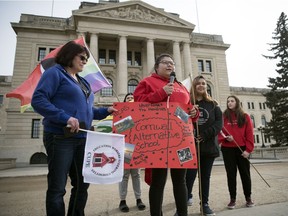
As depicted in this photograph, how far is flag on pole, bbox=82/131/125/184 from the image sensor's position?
7.40 ft

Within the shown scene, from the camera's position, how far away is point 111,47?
30.4 metres

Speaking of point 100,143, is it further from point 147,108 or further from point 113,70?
point 113,70

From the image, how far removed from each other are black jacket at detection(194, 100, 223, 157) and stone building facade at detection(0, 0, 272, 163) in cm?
2216

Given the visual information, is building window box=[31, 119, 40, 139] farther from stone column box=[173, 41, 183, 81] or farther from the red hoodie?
the red hoodie

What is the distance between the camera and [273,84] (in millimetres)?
29828

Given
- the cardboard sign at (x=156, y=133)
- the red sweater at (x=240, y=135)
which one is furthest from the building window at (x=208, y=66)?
the cardboard sign at (x=156, y=133)

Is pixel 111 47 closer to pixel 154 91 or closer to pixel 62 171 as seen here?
pixel 154 91

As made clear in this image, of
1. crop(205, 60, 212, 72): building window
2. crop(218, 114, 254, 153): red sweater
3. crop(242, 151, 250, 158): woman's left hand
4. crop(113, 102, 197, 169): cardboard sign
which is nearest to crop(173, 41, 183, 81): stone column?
crop(205, 60, 212, 72): building window

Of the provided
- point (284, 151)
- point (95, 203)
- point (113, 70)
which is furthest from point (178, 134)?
point (113, 70)

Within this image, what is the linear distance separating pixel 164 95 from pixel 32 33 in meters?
30.6

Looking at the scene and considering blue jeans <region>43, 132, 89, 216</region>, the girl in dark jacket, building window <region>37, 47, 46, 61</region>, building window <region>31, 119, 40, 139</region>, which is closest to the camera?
blue jeans <region>43, 132, 89, 216</region>

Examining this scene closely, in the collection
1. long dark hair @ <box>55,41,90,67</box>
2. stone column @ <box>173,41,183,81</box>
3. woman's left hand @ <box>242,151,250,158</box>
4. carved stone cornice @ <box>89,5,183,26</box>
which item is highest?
carved stone cornice @ <box>89,5,183,26</box>

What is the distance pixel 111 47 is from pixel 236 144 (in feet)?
94.6

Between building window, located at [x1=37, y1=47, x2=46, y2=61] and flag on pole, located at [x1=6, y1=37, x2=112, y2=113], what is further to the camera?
building window, located at [x1=37, y1=47, x2=46, y2=61]
